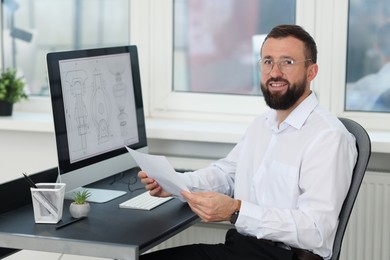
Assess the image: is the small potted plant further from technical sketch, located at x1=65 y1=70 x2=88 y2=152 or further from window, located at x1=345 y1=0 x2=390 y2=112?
window, located at x1=345 y1=0 x2=390 y2=112

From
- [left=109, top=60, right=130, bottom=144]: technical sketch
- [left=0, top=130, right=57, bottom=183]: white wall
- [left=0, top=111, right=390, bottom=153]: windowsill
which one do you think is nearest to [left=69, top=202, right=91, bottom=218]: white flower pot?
[left=109, top=60, right=130, bottom=144]: technical sketch

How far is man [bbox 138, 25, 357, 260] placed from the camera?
2254 mm

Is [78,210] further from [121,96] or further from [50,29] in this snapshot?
[50,29]

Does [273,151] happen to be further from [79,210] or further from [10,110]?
[10,110]

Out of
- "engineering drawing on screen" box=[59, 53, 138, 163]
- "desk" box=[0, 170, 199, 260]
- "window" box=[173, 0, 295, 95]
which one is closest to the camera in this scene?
"desk" box=[0, 170, 199, 260]

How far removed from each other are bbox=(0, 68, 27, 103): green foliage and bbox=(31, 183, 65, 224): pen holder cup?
131cm

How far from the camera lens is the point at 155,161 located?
2369 mm

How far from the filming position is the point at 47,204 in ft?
7.63

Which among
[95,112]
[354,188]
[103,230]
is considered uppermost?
[95,112]

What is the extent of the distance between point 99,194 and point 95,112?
28 cm

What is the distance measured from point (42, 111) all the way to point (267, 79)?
1.56m

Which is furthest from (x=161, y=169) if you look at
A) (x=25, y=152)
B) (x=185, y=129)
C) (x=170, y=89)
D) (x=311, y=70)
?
(x=25, y=152)

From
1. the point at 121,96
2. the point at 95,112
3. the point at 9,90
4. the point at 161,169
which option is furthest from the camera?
the point at 9,90

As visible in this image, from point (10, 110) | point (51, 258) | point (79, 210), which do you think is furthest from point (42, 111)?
point (79, 210)
